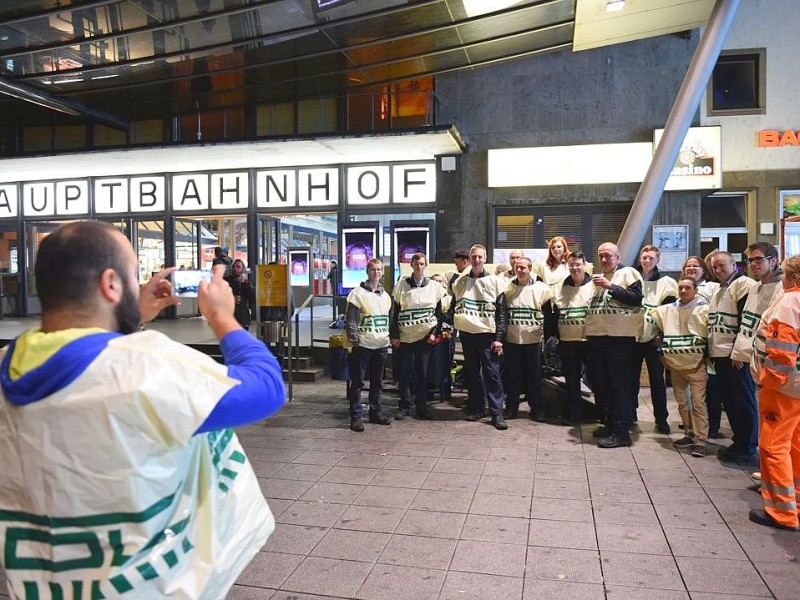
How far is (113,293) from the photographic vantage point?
4.74ft

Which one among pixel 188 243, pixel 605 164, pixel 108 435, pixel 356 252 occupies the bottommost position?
pixel 108 435

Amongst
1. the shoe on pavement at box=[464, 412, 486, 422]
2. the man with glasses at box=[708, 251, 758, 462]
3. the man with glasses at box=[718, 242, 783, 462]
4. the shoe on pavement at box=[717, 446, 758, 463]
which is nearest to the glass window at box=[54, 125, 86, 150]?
the shoe on pavement at box=[464, 412, 486, 422]

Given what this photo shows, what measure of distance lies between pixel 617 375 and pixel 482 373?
193 cm

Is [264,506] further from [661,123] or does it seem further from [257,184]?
[257,184]

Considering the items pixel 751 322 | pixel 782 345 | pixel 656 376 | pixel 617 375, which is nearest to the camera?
pixel 782 345

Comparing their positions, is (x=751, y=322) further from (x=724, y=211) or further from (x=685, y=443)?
(x=724, y=211)

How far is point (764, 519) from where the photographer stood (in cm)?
428

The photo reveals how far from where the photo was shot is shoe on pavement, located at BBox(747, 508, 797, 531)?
421 centimetres

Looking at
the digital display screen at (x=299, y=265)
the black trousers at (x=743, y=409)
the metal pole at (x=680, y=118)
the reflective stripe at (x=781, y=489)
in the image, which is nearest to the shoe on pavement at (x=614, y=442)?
the black trousers at (x=743, y=409)

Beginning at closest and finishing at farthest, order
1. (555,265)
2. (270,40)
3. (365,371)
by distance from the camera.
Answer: (365,371)
(555,265)
(270,40)

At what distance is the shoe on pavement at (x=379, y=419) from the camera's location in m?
7.32

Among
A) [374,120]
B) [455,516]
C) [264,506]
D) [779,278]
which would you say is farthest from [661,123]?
[264,506]

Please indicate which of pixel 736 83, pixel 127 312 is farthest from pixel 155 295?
pixel 736 83

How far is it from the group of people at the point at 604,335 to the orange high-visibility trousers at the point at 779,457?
0.01 meters
